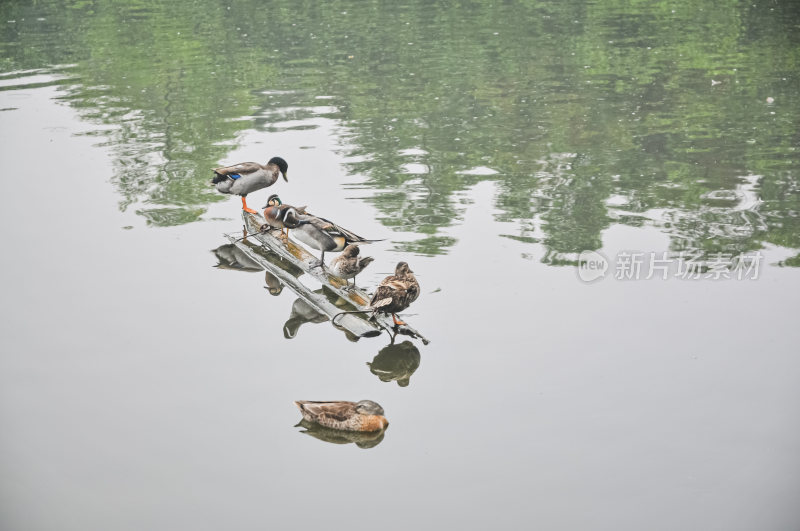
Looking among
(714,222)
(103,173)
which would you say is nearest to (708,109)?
(714,222)

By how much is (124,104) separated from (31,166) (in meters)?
4.19

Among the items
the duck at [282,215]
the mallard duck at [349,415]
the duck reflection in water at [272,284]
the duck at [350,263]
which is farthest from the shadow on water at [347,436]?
the duck at [282,215]

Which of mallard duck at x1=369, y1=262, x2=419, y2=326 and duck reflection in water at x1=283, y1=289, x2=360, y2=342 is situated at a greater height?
mallard duck at x1=369, y1=262, x2=419, y2=326

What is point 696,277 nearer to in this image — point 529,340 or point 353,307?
point 529,340

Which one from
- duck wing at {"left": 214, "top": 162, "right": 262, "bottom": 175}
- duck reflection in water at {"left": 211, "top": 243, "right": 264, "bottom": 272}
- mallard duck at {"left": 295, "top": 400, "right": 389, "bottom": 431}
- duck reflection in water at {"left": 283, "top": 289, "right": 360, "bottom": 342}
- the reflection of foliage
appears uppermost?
duck wing at {"left": 214, "top": 162, "right": 262, "bottom": 175}

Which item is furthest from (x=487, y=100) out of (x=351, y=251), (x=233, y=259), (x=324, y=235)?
(x=351, y=251)

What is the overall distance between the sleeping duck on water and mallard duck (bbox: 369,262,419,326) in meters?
0.99

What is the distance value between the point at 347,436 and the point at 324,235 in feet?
9.49

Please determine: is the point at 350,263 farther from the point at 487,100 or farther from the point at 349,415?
the point at 487,100

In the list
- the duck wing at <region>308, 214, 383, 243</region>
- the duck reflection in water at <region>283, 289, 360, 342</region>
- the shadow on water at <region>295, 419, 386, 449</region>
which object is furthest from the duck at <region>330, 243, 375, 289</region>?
the shadow on water at <region>295, 419, 386, 449</region>

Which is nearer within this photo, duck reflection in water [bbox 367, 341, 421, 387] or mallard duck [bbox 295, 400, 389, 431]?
mallard duck [bbox 295, 400, 389, 431]

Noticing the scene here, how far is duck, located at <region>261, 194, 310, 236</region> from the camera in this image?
32.6 ft

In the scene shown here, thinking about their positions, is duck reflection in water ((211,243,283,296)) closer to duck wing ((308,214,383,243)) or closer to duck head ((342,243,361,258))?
duck wing ((308,214,383,243))

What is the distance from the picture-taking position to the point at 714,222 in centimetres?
1082
